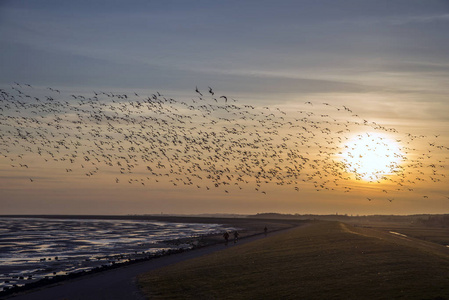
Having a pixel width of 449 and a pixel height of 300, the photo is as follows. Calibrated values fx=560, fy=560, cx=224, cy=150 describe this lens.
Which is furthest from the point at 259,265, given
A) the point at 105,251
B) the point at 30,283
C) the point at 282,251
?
the point at 105,251

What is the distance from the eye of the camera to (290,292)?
34062 millimetres

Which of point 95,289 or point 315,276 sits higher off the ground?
point 315,276

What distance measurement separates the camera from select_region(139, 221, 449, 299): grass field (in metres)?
31.8

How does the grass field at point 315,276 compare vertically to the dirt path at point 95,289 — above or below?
above

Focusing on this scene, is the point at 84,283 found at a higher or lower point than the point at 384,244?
lower

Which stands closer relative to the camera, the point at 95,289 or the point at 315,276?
the point at 315,276

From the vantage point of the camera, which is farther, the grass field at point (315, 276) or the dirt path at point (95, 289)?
the dirt path at point (95, 289)

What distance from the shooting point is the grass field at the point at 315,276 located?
3181 centimetres

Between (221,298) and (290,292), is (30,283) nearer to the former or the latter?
(221,298)

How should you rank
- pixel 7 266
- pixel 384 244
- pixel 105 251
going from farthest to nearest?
1. pixel 105 251
2. pixel 7 266
3. pixel 384 244

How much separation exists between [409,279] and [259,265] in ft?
52.6

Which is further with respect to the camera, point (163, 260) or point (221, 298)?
point (163, 260)

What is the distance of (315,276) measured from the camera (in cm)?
3794

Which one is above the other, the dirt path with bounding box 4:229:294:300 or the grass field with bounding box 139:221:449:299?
the grass field with bounding box 139:221:449:299
